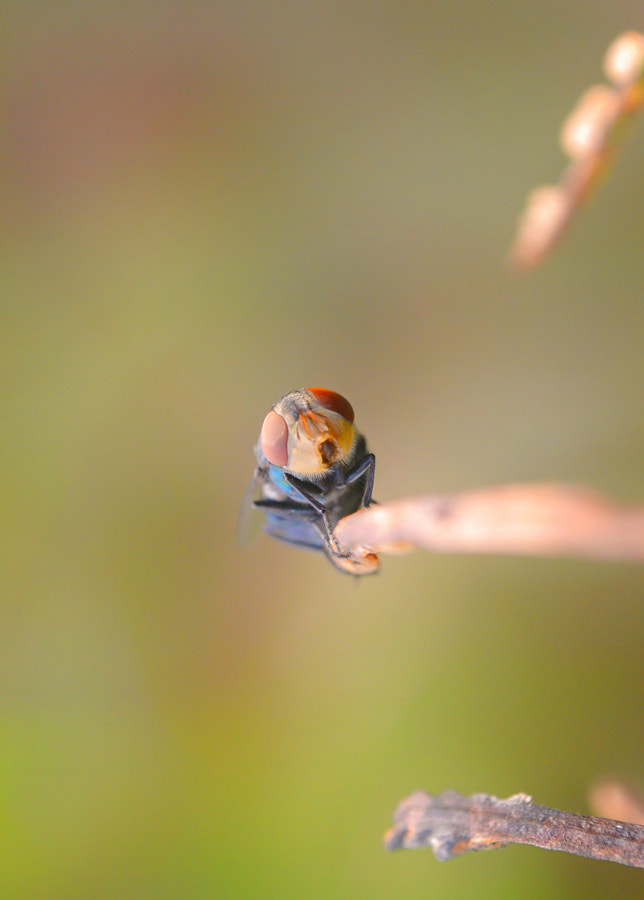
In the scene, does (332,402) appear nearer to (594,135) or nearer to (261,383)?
(594,135)

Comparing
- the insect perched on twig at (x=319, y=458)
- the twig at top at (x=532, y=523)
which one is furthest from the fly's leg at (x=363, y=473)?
the twig at top at (x=532, y=523)

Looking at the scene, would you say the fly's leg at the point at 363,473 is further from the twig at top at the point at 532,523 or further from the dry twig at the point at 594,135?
the twig at top at the point at 532,523

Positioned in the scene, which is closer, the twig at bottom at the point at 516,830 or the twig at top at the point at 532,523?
the twig at top at the point at 532,523

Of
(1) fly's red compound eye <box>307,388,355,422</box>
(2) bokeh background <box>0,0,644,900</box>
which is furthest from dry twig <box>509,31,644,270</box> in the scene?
(2) bokeh background <box>0,0,644,900</box>

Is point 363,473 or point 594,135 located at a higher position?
point 594,135

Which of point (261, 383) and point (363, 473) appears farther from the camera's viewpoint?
point (261, 383)

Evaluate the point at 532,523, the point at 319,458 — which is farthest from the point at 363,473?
the point at 532,523
